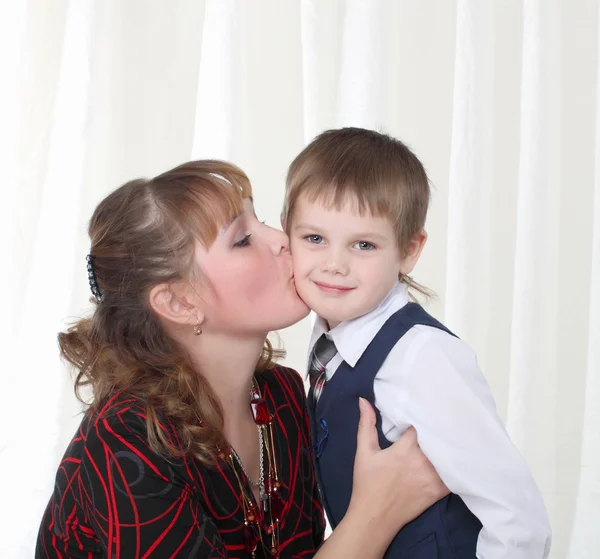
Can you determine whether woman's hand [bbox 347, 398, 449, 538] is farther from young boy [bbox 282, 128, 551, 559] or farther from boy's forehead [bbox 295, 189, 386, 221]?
boy's forehead [bbox 295, 189, 386, 221]

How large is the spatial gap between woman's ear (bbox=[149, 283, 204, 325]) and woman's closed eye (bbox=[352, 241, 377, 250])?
0.34 meters

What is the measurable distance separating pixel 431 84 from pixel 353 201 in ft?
4.17

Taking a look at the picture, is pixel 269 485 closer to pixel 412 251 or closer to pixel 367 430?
pixel 367 430

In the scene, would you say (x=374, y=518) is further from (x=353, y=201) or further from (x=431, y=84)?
(x=431, y=84)

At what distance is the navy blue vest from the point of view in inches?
59.6

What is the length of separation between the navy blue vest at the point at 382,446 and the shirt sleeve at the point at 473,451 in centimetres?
4

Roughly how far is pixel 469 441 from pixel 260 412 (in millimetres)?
528

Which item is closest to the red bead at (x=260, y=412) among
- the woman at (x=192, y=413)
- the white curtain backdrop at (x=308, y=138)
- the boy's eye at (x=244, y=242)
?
the woman at (x=192, y=413)

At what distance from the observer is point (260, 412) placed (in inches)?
70.8

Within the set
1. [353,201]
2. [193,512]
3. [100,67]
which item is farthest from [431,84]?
[193,512]

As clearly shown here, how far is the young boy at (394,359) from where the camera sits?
142cm

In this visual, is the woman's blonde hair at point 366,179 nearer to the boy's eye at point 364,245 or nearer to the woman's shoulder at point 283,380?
the boy's eye at point 364,245

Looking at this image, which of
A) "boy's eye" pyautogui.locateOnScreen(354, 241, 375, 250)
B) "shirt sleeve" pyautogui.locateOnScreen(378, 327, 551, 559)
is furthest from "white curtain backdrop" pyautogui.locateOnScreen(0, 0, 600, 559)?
"shirt sleeve" pyautogui.locateOnScreen(378, 327, 551, 559)

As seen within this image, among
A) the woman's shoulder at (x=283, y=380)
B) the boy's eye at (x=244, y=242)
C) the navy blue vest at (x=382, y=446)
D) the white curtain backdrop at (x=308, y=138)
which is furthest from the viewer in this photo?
the white curtain backdrop at (x=308, y=138)
